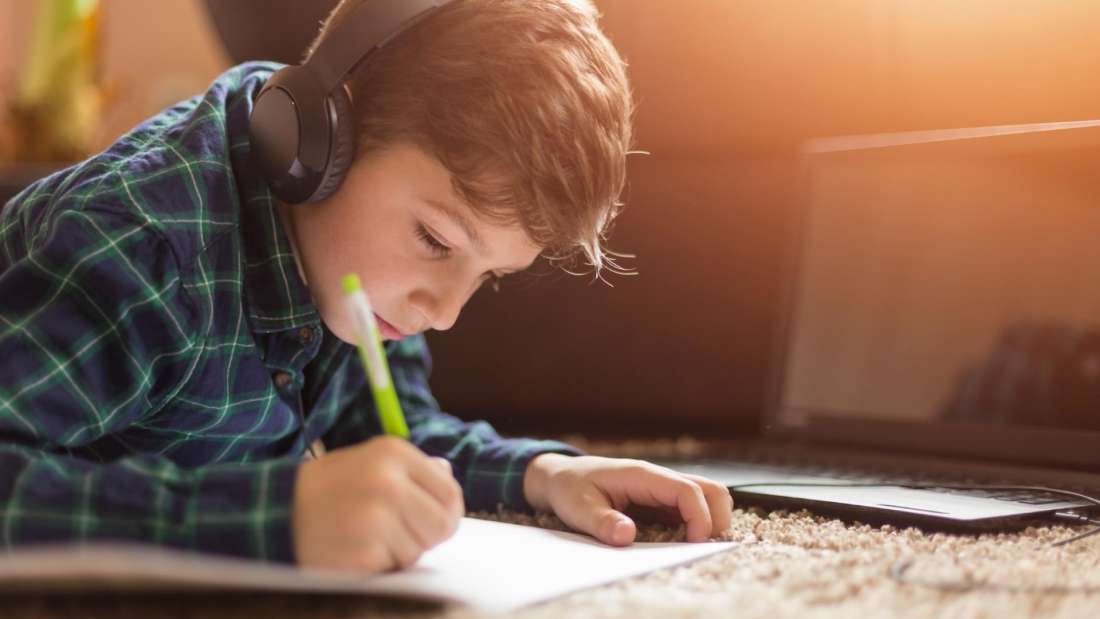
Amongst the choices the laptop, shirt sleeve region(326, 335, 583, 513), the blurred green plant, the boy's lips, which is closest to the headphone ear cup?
the boy's lips

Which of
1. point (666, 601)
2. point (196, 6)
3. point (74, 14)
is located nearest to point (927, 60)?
point (666, 601)

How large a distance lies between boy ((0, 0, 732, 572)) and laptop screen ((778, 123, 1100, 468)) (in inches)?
15.8

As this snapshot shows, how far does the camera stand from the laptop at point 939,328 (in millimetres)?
876

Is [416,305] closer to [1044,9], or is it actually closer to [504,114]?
[504,114]

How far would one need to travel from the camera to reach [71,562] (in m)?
0.37

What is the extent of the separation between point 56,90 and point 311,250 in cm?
104

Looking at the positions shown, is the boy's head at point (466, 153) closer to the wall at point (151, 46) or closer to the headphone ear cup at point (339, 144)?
the headphone ear cup at point (339, 144)

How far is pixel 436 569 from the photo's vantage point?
1.63 ft

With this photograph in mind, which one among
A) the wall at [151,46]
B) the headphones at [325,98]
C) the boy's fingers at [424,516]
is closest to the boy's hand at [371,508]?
the boy's fingers at [424,516]

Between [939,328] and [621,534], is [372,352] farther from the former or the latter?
[939,328]

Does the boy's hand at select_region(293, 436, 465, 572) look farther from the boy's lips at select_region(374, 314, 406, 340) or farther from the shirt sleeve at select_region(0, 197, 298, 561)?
the boy's lips at select_region(374, 314, 406, 340)

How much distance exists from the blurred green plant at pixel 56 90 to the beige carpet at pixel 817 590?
132 cm

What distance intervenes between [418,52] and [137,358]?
0.30 metres

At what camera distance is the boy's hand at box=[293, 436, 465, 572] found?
1.49 ft
